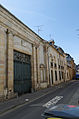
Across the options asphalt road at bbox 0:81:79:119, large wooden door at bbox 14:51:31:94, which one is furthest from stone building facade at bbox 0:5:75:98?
asphalt road at bbox 0:81:79:119

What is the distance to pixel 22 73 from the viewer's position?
14602mm

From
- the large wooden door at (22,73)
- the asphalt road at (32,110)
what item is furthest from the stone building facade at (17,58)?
the asphalt road at (32,110)

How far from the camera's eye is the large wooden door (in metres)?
13.4

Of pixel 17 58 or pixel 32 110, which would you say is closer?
pixel 32 110

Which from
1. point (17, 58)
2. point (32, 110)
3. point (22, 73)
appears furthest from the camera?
point (22, 73)

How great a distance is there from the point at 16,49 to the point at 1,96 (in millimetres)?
5635

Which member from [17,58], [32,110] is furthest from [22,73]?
[32,110]

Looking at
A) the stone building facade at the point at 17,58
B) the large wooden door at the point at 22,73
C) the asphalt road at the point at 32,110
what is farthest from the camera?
the large wooden door at the point at 22,73

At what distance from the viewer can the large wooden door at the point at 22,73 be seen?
43.9 feet

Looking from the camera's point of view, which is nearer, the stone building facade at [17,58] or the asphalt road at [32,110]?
the asphalt road at [32,110]

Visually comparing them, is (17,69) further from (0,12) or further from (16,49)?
(0,12)

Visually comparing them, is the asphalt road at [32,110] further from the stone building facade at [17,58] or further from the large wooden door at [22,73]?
the large wooden door at [22,73]

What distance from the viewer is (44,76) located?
69.1 feet

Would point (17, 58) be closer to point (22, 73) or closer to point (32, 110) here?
point (22, 73)
